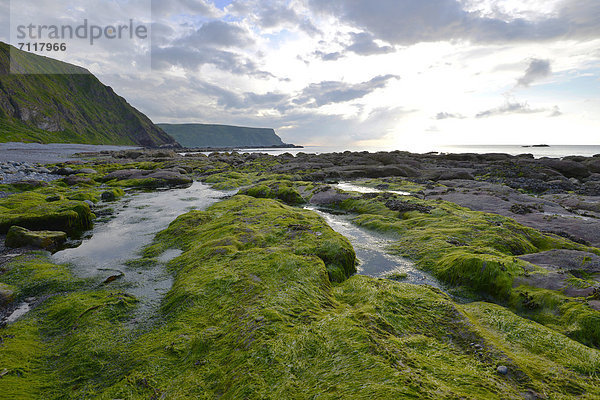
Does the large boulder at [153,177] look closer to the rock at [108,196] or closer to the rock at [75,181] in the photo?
the rock at [75,181]

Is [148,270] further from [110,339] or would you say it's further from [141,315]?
[110,339]

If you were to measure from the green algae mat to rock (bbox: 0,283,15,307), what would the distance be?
34 cm

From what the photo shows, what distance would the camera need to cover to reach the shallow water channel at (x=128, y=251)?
9.00m

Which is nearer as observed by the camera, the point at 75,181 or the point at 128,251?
the point at 128,251

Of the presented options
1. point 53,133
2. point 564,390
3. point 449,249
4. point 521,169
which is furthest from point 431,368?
point 53,133

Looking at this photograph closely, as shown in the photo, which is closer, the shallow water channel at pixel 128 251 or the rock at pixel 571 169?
the shallow water channel at pixel 128 251

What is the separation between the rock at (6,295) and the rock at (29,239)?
177 inches

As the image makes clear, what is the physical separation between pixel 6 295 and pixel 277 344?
8376 mm

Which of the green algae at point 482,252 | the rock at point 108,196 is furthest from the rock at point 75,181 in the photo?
the green algae at point 482,252

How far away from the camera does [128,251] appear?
11.9 metres

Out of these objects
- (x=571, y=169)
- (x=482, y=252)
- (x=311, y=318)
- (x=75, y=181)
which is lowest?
(x=311, y=318)

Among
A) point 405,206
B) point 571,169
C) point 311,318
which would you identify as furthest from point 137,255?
point 571,169

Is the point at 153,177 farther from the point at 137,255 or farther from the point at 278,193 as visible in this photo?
the point at 137,255

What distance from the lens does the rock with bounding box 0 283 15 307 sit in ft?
24.2
